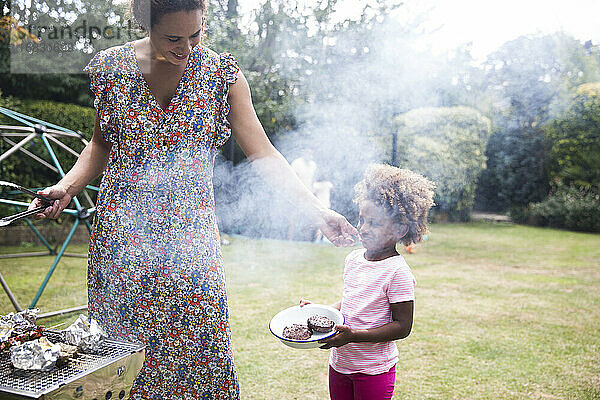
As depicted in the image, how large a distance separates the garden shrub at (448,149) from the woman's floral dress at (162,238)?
6.80m

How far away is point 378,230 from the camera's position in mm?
1694

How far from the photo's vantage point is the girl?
1.62 meters

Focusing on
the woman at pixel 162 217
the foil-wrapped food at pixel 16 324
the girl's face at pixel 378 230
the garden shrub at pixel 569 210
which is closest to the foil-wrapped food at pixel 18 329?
the foil-wrapped food at pixel 16 324

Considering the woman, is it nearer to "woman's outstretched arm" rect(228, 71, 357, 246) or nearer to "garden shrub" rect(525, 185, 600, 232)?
"woman's outstretched arm" rect(228, 71, 357, 246)

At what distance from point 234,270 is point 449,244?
146 inches

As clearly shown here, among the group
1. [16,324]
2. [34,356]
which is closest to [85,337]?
[34,356]

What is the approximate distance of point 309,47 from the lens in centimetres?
729

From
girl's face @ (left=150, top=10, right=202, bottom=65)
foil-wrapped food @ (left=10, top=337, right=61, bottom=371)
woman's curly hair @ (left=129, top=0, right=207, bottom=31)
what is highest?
woman's curly hair @ (left=129, top=0, right=207, bottom=31)

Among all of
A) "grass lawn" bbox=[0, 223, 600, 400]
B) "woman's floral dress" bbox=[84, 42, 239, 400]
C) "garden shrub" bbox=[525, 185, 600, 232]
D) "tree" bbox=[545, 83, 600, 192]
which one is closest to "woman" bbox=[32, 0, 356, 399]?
"woman's floral dress" bbox=[84, 42, 239, 400]

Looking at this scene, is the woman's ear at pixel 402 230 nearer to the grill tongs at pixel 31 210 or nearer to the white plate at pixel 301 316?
the white plate at pixel 301 316

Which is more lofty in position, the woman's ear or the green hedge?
the woman's ear

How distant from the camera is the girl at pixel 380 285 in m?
1.62

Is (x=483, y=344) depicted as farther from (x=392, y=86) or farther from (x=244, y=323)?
(x=392, y=86)

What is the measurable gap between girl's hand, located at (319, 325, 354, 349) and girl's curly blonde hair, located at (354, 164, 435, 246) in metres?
0.40
